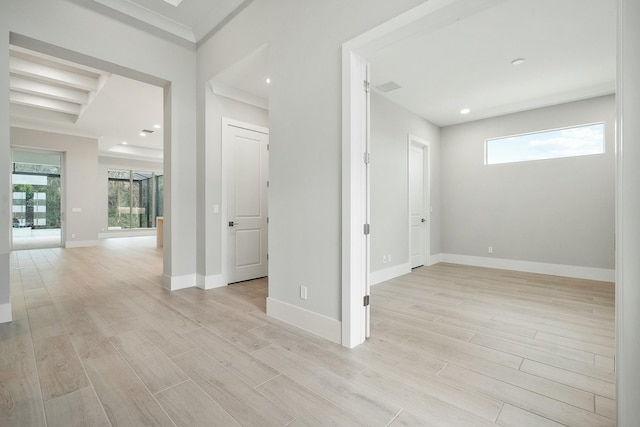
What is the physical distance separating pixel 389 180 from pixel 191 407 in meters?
4.08

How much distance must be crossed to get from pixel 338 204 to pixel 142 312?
243 centimetres

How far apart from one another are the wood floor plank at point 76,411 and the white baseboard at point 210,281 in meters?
2.24

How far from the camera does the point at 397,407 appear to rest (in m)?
1.62

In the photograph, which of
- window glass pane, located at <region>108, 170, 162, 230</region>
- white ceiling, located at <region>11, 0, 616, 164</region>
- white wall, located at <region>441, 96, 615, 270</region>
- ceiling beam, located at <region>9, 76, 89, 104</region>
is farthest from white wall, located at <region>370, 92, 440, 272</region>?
window glass pane, located at <region>108, 170, 162, 230</region>

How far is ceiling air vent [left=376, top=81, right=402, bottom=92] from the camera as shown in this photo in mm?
4355

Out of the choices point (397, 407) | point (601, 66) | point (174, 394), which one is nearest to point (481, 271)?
point (601, 66)

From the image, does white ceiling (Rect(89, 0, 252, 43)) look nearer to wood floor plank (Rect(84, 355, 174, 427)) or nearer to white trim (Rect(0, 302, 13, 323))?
white trim (Rect(0, 302, 13, 323))

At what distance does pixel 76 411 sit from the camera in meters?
1.57

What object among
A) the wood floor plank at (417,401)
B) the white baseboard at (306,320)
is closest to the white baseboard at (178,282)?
the white baseboard at (306,320)

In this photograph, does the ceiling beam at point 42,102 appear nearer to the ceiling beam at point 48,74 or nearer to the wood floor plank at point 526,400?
the ceiling beam at point 48,74

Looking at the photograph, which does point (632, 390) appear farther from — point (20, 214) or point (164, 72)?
point (20, 214)

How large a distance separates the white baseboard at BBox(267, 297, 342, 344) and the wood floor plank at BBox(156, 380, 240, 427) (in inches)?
42.0

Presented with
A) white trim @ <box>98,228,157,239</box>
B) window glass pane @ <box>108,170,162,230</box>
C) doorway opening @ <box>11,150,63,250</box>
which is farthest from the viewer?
window glass pane @ <box>108,170,162,230</box>

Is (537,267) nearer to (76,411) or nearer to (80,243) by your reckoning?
(76,411)
